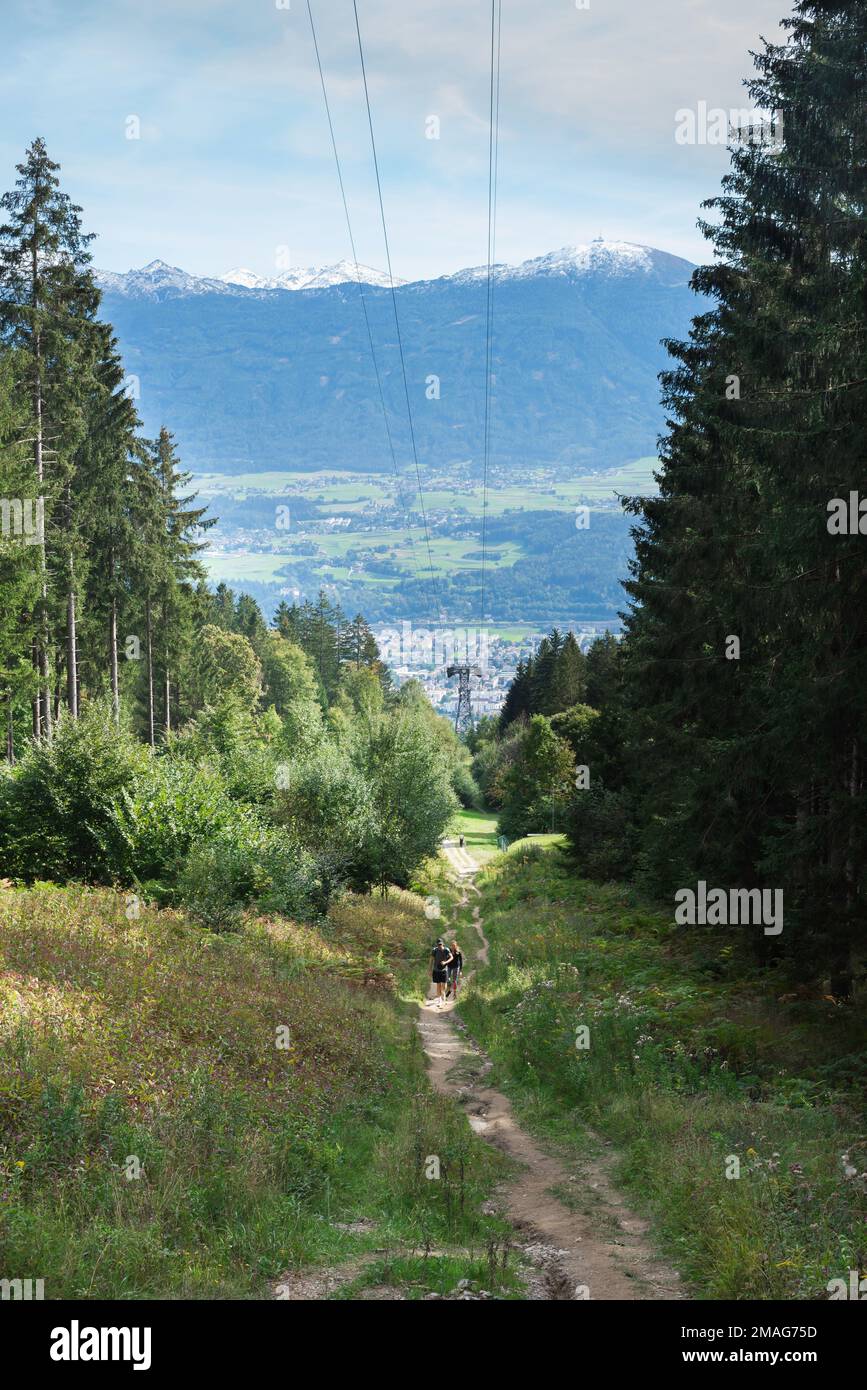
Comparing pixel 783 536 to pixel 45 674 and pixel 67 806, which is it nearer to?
pixel 67 806

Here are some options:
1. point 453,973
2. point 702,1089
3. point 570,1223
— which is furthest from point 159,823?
point 570,1223

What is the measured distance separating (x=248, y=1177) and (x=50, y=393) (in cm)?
3228

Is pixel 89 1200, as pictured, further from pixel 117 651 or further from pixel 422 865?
pixel 117 651

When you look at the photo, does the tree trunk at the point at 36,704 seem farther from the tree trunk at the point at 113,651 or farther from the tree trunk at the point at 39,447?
the tree trunk at the point at 113,651

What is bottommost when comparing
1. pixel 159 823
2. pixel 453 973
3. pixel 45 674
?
pixel 453 973

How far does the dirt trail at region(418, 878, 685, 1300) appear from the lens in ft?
28.0

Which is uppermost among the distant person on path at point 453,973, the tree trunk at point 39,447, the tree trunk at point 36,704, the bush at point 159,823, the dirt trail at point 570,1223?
the tree trunk at point 39,447

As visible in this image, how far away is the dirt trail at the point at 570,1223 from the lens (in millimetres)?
8547

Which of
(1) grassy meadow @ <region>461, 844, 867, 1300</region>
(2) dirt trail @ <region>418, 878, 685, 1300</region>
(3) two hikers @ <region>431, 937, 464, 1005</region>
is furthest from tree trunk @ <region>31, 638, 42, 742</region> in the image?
(2) dirt trail @ <region>418, 878, 685, 1300</region>

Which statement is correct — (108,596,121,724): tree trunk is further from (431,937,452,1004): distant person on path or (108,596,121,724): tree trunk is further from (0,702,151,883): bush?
(431,937,452,1004): distant person on path

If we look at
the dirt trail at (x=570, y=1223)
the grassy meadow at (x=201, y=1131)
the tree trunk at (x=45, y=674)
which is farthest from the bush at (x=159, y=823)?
the dirt trail at (x=570, y=1223)

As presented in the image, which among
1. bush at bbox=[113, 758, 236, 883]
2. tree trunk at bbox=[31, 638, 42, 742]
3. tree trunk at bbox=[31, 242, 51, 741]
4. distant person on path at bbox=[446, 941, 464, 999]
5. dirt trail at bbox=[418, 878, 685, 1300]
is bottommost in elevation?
distant person on path at bbox=[446, 941, 464, 999]

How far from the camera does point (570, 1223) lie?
10.2m

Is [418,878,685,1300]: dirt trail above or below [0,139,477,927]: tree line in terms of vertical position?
below
